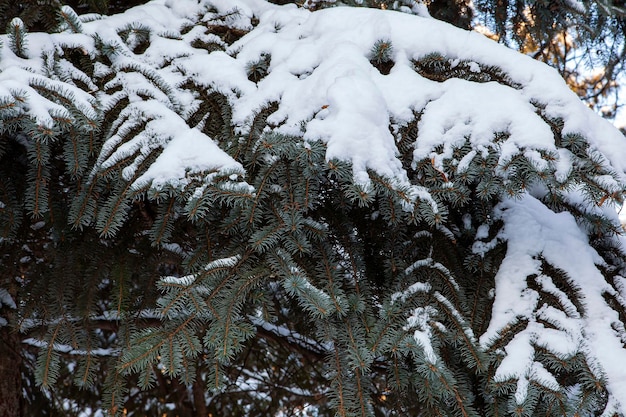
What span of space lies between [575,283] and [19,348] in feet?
9.50

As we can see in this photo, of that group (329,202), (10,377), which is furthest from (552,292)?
(10,377)

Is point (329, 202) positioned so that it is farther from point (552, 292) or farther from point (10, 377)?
point (10, 377)

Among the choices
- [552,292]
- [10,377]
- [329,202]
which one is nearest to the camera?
[552,292]

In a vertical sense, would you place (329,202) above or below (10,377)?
above

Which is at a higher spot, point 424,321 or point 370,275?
point 424,321

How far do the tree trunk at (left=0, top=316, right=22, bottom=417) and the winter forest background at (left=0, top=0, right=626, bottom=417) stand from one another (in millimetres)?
610

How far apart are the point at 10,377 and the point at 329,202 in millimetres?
2161

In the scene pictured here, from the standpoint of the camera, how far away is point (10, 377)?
3.10 metres

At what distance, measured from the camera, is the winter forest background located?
5.90 feet

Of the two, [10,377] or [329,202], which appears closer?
[329,202]

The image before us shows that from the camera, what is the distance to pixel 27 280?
2.44 metres

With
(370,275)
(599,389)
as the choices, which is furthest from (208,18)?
(599,389)

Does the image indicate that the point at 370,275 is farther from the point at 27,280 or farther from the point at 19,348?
the point at 19,348

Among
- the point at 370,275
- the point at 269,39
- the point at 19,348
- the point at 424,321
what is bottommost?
the point at 19,348
